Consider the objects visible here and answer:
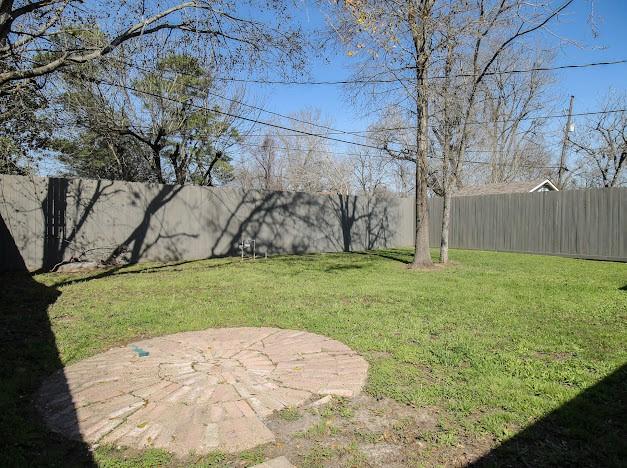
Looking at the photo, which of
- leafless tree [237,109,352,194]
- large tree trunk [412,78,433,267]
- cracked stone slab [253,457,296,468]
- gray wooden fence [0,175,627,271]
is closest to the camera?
cracked stone slab [253,457,296,468]

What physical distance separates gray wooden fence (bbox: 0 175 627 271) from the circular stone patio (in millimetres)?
5828

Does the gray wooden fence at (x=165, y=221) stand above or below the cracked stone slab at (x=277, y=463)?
above

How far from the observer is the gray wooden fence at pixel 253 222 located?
837 cm

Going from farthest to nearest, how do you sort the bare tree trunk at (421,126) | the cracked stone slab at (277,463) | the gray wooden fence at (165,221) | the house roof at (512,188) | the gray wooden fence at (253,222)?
1. the house roof at (512,188)
2. the gray wooden fence at (253,222)
3. the gray wooden fence at (165,221)
4. the bare tree trunk at (421,126)
5. the cracked stone slab at (277,463)

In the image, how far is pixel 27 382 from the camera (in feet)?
10.1

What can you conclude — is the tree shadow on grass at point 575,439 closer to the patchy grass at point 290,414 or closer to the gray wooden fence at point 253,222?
the patchy grass at point 290,414

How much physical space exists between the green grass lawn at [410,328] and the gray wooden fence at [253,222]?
1.21 m

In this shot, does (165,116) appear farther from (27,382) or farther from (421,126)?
(27,382)

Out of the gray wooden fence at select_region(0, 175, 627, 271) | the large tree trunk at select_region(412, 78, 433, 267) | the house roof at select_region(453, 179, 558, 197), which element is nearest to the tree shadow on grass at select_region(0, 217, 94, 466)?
the gray wooden fence at select_region(0, 175, 627, 271)

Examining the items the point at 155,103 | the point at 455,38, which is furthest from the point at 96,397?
the point at 155,103

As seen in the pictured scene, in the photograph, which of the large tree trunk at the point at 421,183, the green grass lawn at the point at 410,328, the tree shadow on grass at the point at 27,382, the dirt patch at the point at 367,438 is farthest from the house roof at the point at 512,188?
the dirt patch at the point at 367,438

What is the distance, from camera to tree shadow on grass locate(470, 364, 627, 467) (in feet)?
6.99

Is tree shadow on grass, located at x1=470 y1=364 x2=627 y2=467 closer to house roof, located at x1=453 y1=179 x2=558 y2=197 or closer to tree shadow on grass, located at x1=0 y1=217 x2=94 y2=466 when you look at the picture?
tree shadow on grass, located at x1=0 y1=217 x2=94 y2=466

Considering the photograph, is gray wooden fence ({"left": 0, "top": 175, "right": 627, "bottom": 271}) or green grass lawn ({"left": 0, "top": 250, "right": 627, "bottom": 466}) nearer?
green grass lawn ({"left": 0, "top": 250, "right": 627, "bottom": 466})
